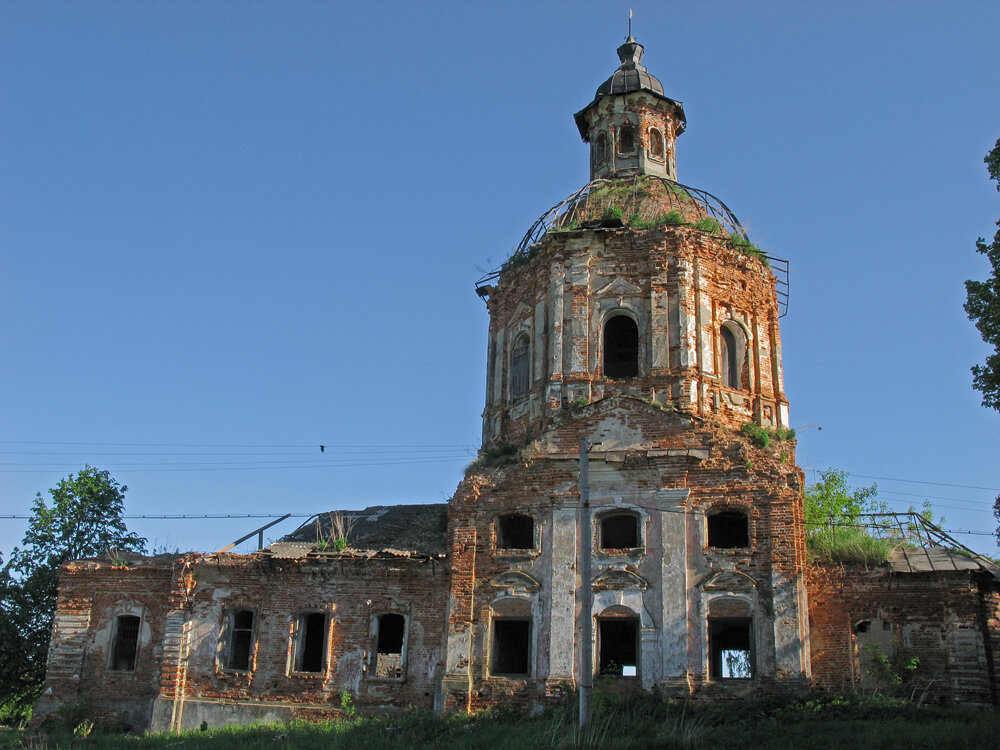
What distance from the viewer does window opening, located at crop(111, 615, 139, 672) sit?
21.9 meters

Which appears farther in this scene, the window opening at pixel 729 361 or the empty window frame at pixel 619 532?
the window opening at pixel 729 361

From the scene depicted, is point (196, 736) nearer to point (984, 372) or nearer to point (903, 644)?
point (903, 644)

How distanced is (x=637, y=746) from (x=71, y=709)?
514 inches

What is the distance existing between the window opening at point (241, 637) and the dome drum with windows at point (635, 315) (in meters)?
6.75

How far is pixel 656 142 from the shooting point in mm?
26500

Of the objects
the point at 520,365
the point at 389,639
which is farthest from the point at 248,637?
the point at 520,365

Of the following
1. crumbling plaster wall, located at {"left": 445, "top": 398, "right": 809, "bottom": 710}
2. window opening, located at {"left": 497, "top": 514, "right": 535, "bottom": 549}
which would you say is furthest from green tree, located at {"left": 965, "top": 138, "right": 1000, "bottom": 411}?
window opening, located at {"left": 497, "top": 514, "right": 535, "bottom": 549}

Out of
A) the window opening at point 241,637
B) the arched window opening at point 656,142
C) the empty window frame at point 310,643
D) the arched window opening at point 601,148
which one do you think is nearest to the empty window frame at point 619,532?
the empty window frame at point 310,643

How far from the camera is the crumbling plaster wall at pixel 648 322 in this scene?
21391 millimetres

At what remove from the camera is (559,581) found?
62.2 feet

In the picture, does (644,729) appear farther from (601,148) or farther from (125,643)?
(601,148)

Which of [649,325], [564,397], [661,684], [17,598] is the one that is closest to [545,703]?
[661,684]

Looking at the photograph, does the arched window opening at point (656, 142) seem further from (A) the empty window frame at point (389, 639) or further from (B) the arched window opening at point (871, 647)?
(A) the empty window frame at point (389, 639)

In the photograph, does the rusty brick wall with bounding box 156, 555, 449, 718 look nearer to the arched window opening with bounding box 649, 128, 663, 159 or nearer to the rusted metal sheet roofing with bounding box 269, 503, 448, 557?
the rusted metal sheet roofing with bounding box 269, 503, 448, 557
